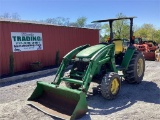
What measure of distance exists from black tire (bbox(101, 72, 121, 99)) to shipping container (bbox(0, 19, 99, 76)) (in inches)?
236

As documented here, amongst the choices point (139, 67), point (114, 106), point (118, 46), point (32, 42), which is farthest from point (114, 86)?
point (32, 42)

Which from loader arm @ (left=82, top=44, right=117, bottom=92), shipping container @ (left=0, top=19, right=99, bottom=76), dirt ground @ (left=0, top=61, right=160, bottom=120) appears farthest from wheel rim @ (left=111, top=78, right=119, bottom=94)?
shipping container @ (left=0, top=19, right=99, bottom=76)

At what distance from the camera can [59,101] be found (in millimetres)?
5070

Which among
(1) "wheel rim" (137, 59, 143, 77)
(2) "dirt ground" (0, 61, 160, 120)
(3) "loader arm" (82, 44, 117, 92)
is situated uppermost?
(3) "loader arm" (82, 44, 117, 92)

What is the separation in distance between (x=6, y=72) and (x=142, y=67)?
6.07 metres

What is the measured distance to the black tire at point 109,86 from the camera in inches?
208

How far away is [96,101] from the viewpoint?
5.49 meters

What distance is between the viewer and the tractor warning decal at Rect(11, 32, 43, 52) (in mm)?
10352

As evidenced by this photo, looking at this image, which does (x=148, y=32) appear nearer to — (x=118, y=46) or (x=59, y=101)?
(x=118, y=46)

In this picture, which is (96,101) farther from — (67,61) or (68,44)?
(68,44)

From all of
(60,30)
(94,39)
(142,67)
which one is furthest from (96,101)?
(94,39)

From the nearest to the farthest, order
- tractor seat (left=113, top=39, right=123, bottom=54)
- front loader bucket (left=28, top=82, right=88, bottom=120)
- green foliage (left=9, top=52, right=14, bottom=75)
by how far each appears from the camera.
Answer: front loader bucket (left=28, top=82, right=88, bottom=120)
tractor seat (left=113, top=39, right=123, bottom=54)
green foliage (left=9, top=52, right=14, bottom=75)

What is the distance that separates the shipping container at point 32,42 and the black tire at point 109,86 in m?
6.00

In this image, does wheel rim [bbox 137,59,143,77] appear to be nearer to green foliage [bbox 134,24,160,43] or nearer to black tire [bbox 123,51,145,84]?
black tire [bbox 123,51,145,84]
